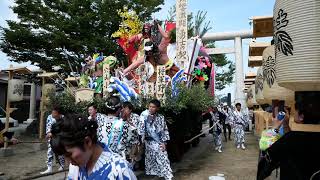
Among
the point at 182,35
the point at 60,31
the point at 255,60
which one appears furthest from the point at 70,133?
the point at 60,31

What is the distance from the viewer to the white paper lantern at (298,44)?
3115mm

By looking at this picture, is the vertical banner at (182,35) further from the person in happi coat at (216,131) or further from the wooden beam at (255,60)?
the person in happi coat at (216,131)

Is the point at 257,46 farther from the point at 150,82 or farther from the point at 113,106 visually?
the point at 113,106

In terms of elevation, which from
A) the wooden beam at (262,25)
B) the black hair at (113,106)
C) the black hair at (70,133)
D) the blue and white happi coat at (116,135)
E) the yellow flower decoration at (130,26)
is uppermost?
the yellow flower decoration at (130,26)

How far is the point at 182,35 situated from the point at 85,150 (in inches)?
410

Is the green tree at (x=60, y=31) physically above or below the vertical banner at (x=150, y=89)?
above

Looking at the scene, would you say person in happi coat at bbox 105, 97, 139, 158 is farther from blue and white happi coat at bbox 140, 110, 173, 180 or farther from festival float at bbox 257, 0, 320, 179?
festival float at bbox 257, 0, 320, 179

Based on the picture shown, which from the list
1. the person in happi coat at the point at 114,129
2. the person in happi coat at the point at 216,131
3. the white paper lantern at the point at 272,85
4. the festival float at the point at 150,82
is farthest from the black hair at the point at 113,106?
the person in happi coat at the point at 216,131

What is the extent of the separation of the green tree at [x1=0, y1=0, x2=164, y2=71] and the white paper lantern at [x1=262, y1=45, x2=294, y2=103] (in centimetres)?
1260

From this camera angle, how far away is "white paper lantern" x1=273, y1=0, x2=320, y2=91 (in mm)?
3115

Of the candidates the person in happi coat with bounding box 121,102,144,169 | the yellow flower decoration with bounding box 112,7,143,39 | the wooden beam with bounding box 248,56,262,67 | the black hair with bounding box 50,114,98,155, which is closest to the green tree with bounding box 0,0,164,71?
the yellow flower decoration with bounding box 112,7,143,39

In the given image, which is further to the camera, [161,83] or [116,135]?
[161,83]

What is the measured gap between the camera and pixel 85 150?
2.05 metres

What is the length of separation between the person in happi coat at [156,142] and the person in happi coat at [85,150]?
493 centimetres
